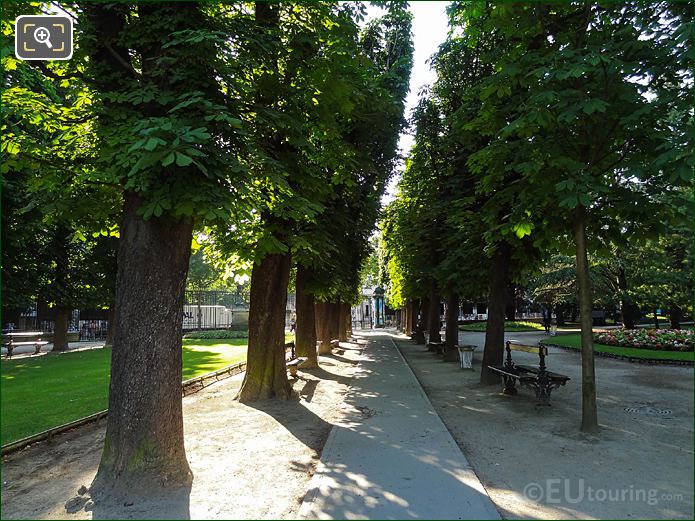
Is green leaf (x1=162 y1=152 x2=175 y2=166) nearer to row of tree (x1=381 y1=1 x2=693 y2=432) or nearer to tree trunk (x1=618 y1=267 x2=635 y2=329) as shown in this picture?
row of tree (x1=381 y1=1 x2=693 y2=432)

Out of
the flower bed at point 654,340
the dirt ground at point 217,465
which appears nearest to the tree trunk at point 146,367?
the dirt ground at point 217,465

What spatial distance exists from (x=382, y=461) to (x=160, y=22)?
6225 millimetres

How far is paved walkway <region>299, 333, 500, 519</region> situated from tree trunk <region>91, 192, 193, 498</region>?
1.84 metres

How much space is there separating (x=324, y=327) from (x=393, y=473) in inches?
689

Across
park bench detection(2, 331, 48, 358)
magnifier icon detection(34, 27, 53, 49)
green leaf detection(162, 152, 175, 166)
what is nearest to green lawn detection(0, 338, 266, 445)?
park bench detection(2, 331, 48, 358)

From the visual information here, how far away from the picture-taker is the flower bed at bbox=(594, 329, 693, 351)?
1696 cm

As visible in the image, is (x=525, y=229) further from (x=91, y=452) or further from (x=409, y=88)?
(x=409, y=88)

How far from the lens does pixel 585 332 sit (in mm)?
7504

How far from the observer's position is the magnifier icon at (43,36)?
548 centimetres

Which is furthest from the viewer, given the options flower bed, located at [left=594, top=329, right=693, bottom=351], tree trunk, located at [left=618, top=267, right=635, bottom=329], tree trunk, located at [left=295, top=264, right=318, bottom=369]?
tree trunk, located at [left=618, top=267, right=635, bottom=329]

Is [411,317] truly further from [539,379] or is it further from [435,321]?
[539,379]

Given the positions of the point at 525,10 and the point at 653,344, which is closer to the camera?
the point at 525,10

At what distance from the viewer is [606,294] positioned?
99.8 feet

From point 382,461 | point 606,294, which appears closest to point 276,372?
point 382,461
